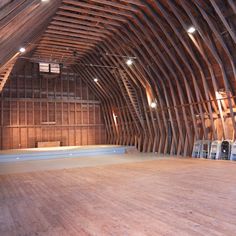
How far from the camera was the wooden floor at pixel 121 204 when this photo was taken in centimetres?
305

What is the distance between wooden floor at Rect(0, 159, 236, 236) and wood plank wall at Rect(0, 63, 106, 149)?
29.3 ft

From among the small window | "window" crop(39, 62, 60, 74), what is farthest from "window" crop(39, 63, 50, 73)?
the small window

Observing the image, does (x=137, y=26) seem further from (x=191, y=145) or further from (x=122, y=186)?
(x=122, y=186)

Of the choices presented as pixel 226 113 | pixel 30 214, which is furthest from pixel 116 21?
pixel 30 214

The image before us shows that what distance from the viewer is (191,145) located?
10.8 metres

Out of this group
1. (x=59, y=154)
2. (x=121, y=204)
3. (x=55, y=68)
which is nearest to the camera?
(x=121, y=204)

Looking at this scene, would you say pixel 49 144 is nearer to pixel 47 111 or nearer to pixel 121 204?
pixel 47 111

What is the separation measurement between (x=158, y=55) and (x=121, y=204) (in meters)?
7.77

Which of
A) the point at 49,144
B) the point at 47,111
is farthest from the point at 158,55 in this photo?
the point at 49,144

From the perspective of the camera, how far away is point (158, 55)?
10.5 meters

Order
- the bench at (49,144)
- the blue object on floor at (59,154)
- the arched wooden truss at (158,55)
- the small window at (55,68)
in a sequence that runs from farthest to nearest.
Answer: the small window at (55,68)
the bench at (49,144)
the blue object on floor at (59,154)
the arched wooden truss at (158,55)

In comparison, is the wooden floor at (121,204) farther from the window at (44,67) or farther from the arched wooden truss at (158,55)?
the window at (44,67)

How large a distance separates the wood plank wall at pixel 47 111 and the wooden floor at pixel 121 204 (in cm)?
893

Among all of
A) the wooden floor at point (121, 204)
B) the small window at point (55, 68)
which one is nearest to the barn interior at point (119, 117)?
the wooden floor at point (121, 204)
